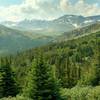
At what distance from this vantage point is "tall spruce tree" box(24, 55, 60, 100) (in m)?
25.8

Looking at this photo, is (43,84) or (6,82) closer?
(43,84)

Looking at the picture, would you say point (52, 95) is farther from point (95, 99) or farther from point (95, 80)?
point (95, 80)

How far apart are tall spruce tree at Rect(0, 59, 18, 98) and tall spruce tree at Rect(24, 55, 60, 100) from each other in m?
12.0

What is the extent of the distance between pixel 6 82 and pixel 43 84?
14.7m

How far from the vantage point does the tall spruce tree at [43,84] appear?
84.7 ft

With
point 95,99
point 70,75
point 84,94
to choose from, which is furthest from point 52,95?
point 70,75

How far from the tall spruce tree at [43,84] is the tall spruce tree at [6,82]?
12.0m

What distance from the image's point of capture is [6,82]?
40.1 meters

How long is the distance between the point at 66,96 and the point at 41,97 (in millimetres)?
2222

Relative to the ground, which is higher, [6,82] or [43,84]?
[43,84]

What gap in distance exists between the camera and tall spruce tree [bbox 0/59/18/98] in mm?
38719

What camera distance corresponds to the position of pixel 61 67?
107m

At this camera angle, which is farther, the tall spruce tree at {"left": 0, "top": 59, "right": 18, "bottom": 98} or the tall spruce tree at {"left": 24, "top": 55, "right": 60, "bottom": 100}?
the tall spruce tree at {"left": 0, "top": 59, "right": 18, "bottom": 98}

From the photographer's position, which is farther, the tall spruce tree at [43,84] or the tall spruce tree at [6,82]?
the tall spruce tree at [6,82]
